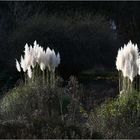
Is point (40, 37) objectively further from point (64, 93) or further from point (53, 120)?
point (53, 120)

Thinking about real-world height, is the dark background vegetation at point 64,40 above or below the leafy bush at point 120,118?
above

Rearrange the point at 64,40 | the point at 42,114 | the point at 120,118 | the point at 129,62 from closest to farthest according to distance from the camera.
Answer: the point at 120,118, the point at 42,114, the point at 129,62, the point at 64,40

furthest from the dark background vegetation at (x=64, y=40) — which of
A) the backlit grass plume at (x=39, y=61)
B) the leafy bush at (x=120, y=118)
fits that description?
the leafy bush at (x=120, y=118)

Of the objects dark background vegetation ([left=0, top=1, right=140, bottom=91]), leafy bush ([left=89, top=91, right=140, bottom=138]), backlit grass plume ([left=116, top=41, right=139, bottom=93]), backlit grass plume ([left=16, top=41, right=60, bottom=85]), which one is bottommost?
leafy bush ([left=89, top=91, right=140, bottom=138])

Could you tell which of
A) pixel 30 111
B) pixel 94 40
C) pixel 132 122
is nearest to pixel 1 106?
pixel 30 111

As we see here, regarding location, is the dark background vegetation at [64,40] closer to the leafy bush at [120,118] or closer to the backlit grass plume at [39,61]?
the backlit grass plume at [39,61]

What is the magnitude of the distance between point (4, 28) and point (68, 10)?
4.15 meters

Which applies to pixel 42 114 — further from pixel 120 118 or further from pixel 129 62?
pixel 129 62

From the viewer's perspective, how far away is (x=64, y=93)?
11211 mm

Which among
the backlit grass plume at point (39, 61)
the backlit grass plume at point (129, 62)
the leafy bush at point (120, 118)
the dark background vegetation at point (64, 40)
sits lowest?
the leafy bush at point (120, 118)

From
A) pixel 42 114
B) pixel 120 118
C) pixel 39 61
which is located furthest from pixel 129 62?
pixel 39 61

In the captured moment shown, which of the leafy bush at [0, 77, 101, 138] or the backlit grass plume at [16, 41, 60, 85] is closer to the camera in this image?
the leafy bush at [0, 77, 101, 138]

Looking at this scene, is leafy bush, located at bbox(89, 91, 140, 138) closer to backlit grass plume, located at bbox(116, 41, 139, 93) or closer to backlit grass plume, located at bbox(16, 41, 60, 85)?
backlit grass plume, located at bbox(116, 41, 139, 93)

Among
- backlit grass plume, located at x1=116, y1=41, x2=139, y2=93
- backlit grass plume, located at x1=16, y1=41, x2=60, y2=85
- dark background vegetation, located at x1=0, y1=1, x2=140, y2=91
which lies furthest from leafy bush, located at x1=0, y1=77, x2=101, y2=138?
dark background vegetation, located at x1=0, y1=1, x2=140, y2=91
